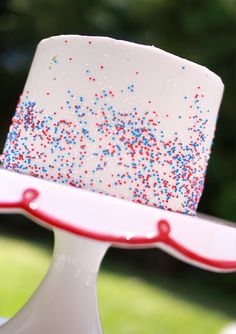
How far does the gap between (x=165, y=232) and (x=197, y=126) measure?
13.8 inches

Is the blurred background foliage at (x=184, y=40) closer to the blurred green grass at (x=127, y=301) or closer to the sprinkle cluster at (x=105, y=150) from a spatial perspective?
the blurred green grass at (x=127, y=301)

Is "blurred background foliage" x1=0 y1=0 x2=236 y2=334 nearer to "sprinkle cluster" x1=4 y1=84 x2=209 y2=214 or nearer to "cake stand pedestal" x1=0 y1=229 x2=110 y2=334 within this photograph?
"cake stand pedestal" x1=0 y1=229 x2=110 y2=334

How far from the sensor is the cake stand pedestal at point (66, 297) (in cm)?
114

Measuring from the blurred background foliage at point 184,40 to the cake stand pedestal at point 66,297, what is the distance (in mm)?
2904

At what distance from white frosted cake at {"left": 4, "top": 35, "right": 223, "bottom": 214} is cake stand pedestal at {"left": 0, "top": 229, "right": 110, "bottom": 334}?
0.65 ft

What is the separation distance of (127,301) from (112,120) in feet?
9.67

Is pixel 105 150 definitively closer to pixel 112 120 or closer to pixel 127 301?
pixel 112 120

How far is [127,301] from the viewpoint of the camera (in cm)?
379

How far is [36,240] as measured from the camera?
5574 mm

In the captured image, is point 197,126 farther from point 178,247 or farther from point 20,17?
point 20,17

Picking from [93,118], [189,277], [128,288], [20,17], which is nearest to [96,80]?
[93,118]

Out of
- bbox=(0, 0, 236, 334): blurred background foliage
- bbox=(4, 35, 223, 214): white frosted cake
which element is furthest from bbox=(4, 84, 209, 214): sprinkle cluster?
bbox=(0, 0, 236, 334): blurred background foliage

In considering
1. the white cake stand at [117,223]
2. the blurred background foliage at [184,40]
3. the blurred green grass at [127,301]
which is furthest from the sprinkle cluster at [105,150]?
the blurred background foliage at [184,40]

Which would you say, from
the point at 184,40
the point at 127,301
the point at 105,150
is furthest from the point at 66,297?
the point at 184,40
